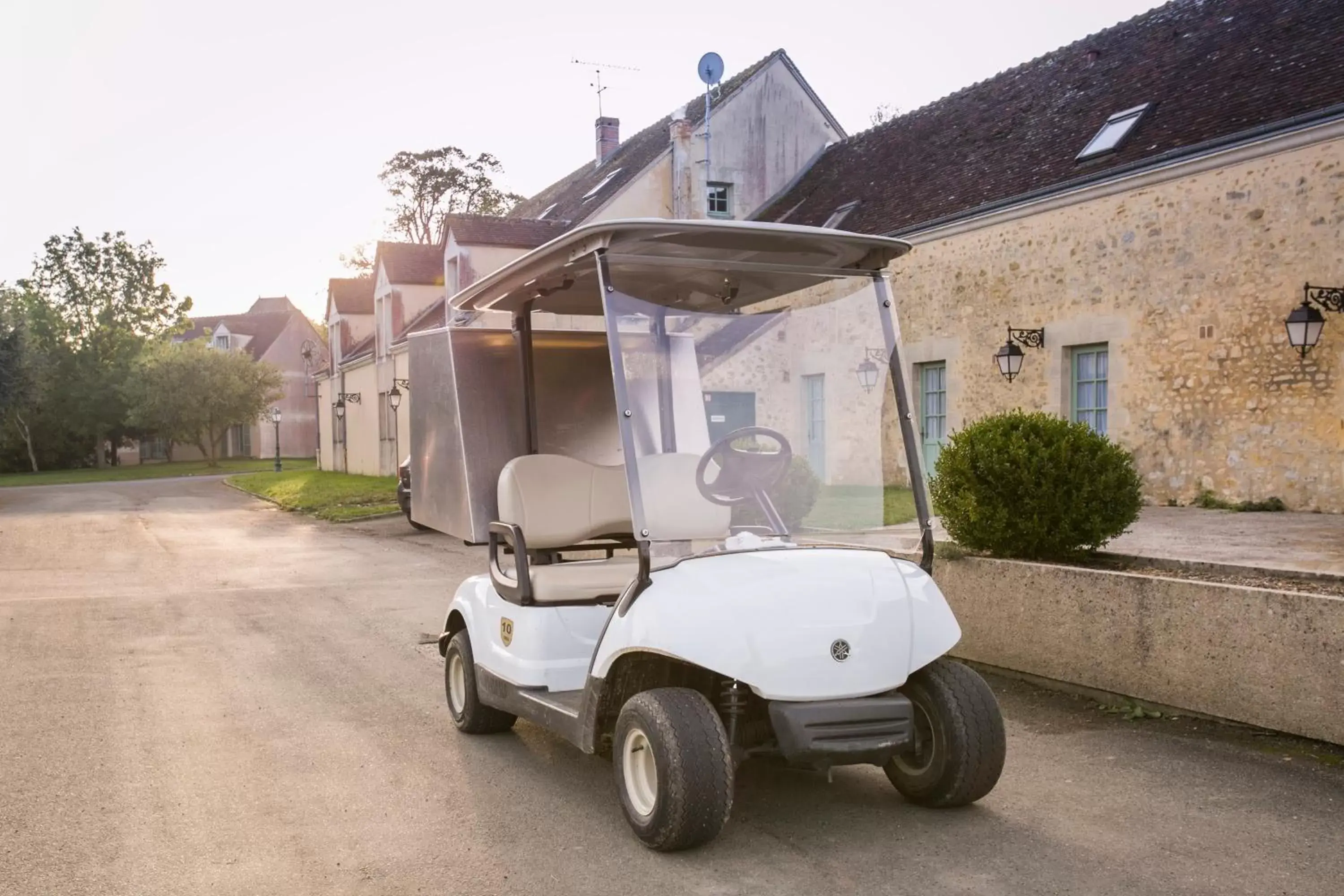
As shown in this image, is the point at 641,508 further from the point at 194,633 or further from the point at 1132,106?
the point at 1132,106

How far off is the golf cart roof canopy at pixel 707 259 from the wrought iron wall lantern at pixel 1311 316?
9691 mm

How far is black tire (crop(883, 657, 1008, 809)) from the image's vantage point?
14.1ft

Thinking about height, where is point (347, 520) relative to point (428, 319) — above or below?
below

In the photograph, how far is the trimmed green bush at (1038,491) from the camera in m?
6.89

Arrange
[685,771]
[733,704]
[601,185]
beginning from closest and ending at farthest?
1. [685,771]
2. [733,704]
3. [601,185]

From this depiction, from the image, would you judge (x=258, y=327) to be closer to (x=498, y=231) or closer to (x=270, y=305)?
(x=270, y=305)

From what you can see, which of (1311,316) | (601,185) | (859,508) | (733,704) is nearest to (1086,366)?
(1311,316)

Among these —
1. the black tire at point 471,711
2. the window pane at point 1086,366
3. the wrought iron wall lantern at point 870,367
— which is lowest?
the black tire at point 471,711

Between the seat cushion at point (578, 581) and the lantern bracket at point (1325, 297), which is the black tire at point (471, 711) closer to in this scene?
the seat cushion at point (578, 581)

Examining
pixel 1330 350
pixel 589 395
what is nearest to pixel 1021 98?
pixel 1330 350

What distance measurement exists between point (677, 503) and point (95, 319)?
6954 centimetres

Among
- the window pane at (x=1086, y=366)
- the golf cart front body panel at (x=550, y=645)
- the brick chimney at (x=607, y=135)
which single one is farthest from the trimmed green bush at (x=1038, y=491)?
the brick chimney at (x=607, y=135)

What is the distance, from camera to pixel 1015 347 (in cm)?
1652

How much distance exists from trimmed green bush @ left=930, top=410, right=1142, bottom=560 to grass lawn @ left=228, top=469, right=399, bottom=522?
15.6 metres
